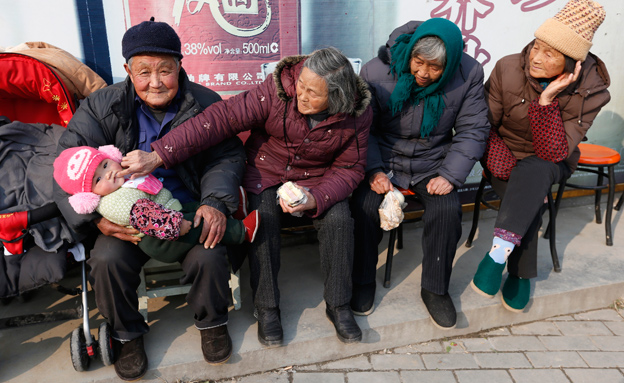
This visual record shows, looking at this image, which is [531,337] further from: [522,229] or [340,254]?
[340,254]

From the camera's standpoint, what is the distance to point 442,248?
9.46ft

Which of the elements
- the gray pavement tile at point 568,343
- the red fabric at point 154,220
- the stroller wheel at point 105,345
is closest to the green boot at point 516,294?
the gray pavement tile at point 568,343

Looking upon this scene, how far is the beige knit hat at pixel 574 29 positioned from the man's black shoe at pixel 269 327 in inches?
100

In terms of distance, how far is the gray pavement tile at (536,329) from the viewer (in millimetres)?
3055

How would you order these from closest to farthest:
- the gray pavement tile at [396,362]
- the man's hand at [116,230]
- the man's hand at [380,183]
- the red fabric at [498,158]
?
the man's hand at [116,230], the gray pavement tile at [396,362], the man's hand at [380,183], the red fabric at [498,158]

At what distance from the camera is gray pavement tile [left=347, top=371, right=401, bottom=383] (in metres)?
2.56

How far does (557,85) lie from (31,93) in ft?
11.3

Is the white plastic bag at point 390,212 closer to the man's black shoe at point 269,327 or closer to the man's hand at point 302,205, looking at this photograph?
the man's hand at point 302,205

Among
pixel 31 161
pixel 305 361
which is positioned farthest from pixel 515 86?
pixel 31 161

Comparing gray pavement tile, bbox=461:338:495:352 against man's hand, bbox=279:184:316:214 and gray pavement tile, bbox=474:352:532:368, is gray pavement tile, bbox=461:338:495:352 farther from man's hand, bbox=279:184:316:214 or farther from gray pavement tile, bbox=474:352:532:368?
man's hand, bbox=279:184:316:214

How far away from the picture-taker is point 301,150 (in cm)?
273

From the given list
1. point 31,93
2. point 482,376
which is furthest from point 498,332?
point 31,93

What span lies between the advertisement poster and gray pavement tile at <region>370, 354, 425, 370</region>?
2.27 metres

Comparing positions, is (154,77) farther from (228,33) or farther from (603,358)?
(603,358)
